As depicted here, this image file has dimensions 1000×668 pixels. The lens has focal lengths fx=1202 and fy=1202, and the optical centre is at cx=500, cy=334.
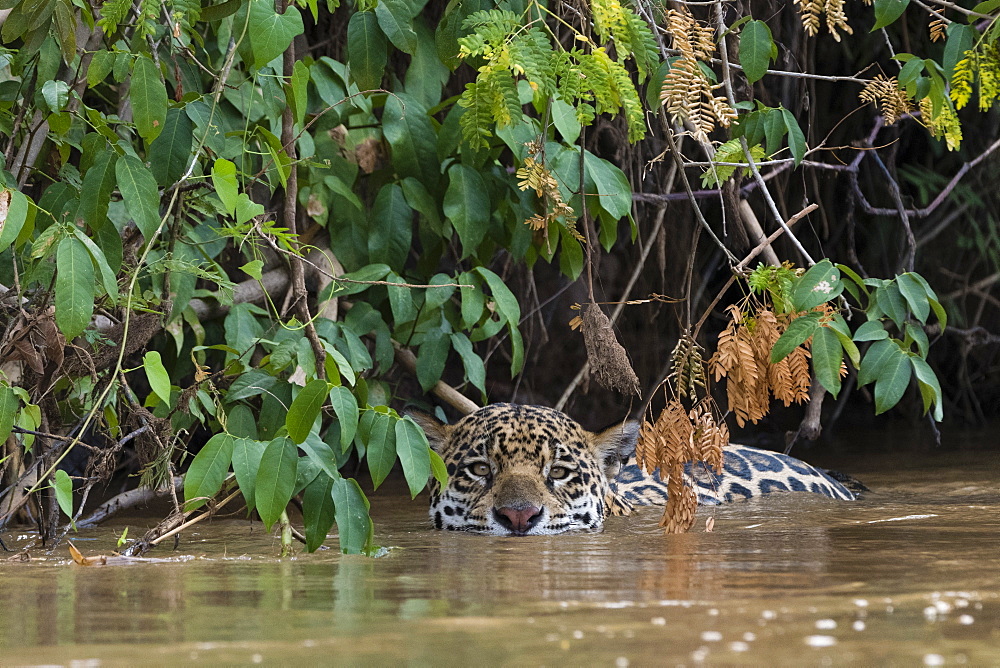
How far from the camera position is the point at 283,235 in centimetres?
328

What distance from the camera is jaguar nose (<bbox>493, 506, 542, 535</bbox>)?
13.6 ft

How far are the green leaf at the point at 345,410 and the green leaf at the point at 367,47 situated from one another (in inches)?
47.5

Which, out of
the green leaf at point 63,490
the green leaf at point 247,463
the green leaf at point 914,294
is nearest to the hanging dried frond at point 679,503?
the green leaf at point 914,294

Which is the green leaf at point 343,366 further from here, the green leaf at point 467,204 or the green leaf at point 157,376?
the green leaf at point 467,204

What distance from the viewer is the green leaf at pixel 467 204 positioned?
14.1 feet

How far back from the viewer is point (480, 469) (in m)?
4.57

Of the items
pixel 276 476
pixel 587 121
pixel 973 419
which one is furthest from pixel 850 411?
pixel 276 476

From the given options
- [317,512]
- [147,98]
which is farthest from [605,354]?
[147,98]

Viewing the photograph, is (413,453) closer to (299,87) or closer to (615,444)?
(299,87)

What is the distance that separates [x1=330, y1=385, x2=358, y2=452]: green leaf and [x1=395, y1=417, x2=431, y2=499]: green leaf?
12cm

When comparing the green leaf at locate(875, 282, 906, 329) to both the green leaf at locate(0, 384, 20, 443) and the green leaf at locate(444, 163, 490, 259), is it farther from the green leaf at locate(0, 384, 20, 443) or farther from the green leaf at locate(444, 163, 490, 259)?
the green leaf at locate(0, 384, 20, 443)

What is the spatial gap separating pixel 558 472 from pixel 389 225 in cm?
113

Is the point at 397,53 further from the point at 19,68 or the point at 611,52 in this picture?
the point at 19,68

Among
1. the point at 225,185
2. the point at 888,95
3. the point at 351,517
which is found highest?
the point at 888,95
